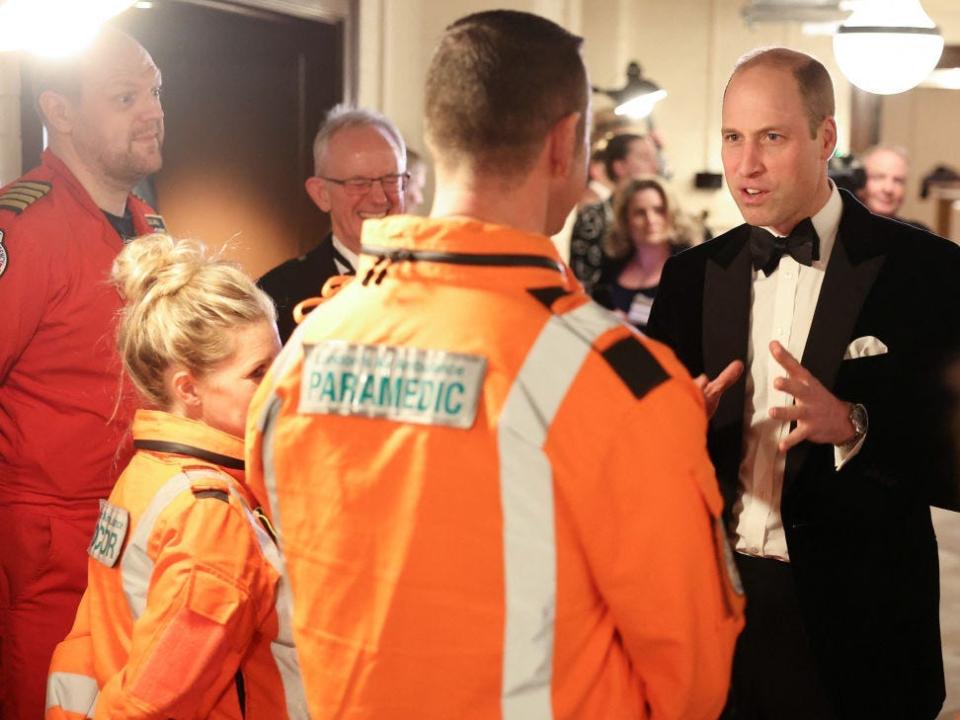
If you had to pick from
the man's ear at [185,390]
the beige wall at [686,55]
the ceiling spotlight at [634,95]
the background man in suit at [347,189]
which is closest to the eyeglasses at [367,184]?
the background man in suit at [347,189]

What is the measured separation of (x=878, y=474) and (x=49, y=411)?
1.56 m

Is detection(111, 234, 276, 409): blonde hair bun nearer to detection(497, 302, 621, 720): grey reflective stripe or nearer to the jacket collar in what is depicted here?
the jacket collar

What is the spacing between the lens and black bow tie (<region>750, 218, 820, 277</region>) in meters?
2.20

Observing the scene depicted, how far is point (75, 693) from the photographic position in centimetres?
194

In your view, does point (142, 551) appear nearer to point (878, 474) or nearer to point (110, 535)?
point (110, 535)

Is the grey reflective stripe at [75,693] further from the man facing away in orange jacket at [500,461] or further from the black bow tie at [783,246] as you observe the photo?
the black bow tie at [783,246]

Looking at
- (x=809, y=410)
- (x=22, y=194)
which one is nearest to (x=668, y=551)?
(x=809, y=410)

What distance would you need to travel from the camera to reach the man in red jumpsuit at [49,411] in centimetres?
244

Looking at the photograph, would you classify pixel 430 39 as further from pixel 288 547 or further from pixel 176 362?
pixel 288 547

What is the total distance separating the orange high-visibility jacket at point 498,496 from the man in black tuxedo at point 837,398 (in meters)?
0.78

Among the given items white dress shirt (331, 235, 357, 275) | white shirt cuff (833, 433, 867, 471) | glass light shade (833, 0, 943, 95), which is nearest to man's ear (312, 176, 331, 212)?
white dress shirt (331, 235, 357, 275)

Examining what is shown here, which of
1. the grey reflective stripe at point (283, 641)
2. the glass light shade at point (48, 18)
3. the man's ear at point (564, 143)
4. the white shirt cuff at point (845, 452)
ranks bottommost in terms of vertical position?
the grey reflective stripe at point (283, 641)

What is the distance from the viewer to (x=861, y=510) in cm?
216

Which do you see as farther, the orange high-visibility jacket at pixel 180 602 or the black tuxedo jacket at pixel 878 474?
the black tuxedo jacket at pixel 878 474
